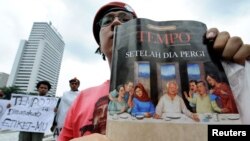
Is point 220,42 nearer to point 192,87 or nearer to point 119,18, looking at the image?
point 192,87

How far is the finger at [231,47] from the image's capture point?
547 mm

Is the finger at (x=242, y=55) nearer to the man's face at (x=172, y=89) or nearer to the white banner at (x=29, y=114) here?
the man's face at (x=172, y=89)

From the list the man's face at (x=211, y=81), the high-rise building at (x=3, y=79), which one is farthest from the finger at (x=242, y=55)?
the high-rise building at (x=3, y=79)

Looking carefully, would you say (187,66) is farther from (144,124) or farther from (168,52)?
(144,124)

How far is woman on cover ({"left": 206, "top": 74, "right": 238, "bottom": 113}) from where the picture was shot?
46 cm

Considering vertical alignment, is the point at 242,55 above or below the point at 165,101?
above

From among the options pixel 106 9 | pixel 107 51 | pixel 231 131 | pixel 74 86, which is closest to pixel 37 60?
pixel 74 86

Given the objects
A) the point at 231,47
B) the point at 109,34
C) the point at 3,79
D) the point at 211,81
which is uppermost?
the point at 3,79

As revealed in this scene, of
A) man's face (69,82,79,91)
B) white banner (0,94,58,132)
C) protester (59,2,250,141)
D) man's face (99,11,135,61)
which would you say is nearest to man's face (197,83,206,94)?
protester (59,2,250,141)

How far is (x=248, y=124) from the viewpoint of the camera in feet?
1.55

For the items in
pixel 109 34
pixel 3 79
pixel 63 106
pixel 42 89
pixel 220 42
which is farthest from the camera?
pixel 3 79

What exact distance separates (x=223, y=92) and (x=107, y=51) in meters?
0.53

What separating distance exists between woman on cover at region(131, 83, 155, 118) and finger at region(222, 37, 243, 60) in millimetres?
247

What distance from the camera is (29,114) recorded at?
320cm
